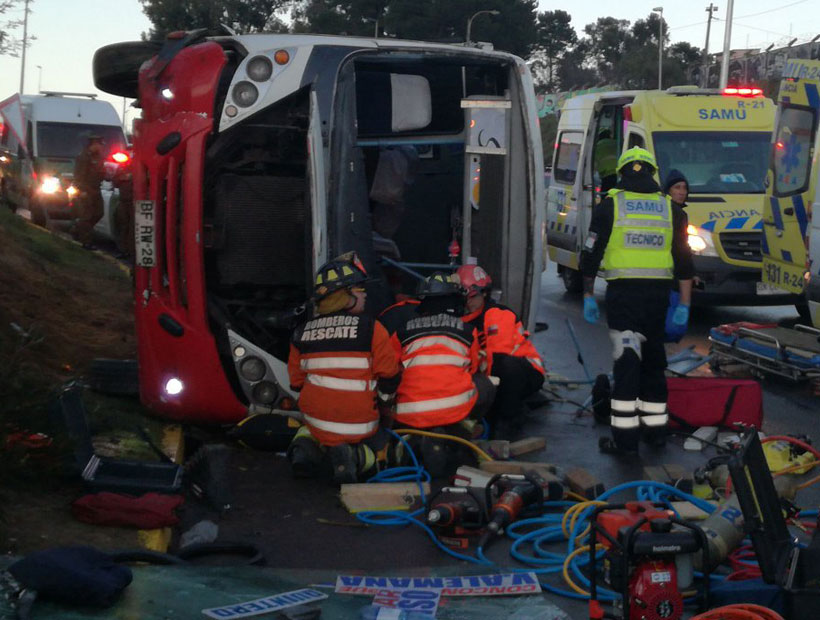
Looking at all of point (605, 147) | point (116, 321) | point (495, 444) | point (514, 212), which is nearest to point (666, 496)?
point (495, 444)

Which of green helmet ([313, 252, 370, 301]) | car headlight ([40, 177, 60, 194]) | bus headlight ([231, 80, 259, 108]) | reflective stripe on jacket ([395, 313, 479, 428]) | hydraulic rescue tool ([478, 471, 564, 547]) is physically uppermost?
bus headlight ([231, 80, 259, 108])

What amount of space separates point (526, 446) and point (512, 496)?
175cm

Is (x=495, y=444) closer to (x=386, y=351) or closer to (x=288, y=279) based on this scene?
(x=386, y=351)

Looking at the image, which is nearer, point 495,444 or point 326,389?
point 326,389

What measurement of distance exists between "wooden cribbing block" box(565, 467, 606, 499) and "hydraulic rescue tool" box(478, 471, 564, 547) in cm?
14

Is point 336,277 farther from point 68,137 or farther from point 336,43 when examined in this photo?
point 68,137

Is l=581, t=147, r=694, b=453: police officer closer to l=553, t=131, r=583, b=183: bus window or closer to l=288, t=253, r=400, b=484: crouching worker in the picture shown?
l=288, t=253, r=400, b=484: crouching worker

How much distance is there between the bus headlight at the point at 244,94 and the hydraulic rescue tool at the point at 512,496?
9.09 feet

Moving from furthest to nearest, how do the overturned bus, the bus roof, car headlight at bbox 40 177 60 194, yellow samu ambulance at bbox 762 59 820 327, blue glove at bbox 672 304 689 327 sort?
car headlight at bbox 40 177 60 194
yellow samu ambulance at bbox 762 59 820 327
blue glove at bbox 672 304 689 327
the bus roof
the overturned bus

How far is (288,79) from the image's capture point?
310 inches

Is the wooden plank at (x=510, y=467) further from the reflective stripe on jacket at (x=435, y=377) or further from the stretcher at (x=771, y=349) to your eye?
the stretcher at (x=771, y=349)

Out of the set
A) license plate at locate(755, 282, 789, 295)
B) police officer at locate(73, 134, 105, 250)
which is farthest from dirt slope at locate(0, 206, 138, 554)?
license plate at locate(755, 282, 789, 295)

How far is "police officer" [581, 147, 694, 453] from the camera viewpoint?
8367 mm

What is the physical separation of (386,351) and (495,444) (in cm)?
98
